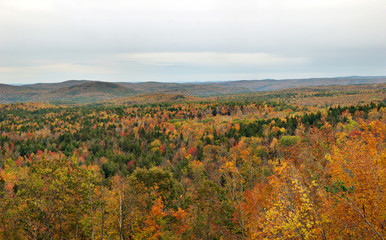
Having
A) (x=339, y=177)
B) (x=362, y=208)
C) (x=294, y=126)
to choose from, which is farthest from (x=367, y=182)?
(x=294, y=126)

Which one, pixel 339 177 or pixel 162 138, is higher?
pixel 339 177

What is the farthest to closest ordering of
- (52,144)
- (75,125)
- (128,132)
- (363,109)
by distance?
(75,125) → (128,132) → (363,109) → (52,144)

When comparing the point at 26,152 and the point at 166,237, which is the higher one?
the point at 166,237

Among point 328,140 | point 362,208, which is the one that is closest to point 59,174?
point 362,208

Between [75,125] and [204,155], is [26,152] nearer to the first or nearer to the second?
[75,125]

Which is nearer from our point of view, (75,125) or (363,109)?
(363,109)

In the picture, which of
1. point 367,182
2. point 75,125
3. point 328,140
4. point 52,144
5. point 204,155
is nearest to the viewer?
point 367,182

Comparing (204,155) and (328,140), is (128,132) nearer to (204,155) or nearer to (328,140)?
(204,155)

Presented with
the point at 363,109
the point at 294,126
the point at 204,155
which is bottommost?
the point at 204,155

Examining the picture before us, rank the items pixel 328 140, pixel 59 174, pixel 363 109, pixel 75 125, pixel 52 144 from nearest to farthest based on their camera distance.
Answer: pixel 59 174
pixel 328 140
pixel 52 144
pixel 363 109
pixel 75 125
